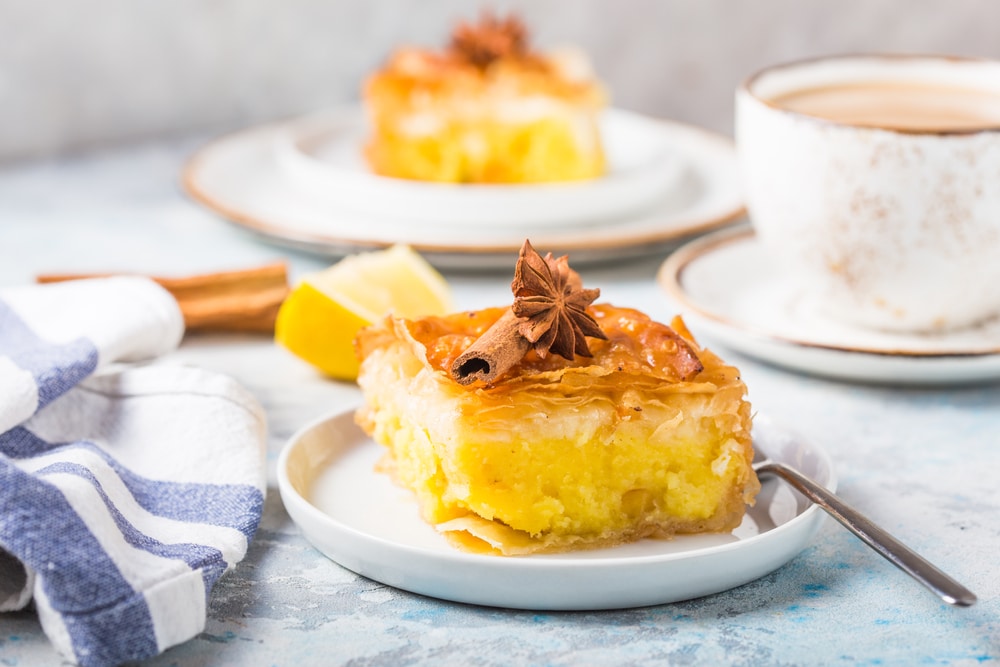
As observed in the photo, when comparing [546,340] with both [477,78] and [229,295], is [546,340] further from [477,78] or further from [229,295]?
[477,78]

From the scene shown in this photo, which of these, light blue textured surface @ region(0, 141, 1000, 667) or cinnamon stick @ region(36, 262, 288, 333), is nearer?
light blue textured surface @ region(0, 141, 1000, 667)

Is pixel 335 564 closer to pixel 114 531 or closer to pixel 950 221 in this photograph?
pixel 114 531

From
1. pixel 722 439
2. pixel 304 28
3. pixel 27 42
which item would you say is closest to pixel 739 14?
pixel 304 28

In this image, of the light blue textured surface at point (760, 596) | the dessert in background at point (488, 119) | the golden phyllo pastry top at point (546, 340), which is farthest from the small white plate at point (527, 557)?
the dessert in background at point (488, 119)

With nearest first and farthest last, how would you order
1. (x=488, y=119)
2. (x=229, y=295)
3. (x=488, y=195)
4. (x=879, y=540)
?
(x=879, y=540) < (x=229, y=295) < (x=488, y=195) < (x=488, y=119)

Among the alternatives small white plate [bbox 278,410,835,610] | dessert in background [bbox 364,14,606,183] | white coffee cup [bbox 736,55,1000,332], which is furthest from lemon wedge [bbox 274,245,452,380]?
dessert in background [bbox 364,14,606,183]

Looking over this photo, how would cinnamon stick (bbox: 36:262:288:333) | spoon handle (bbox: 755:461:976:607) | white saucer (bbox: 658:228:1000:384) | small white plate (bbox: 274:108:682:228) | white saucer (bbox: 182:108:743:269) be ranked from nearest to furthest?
spoon handle (bbox: 755:461:976:607) < white saucer (bbox: 658:228:1000:384) < cinnamon stick (bbox: 36:262:288:333) < white saucer (bbox: 182:108:743:269) < small white plate (bbox: 274:108:682:228)

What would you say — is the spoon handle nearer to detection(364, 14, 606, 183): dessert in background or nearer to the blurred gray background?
detection(364, 14, 606, 183): dessert in background

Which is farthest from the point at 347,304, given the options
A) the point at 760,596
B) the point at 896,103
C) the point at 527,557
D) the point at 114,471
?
the point at 896,103
